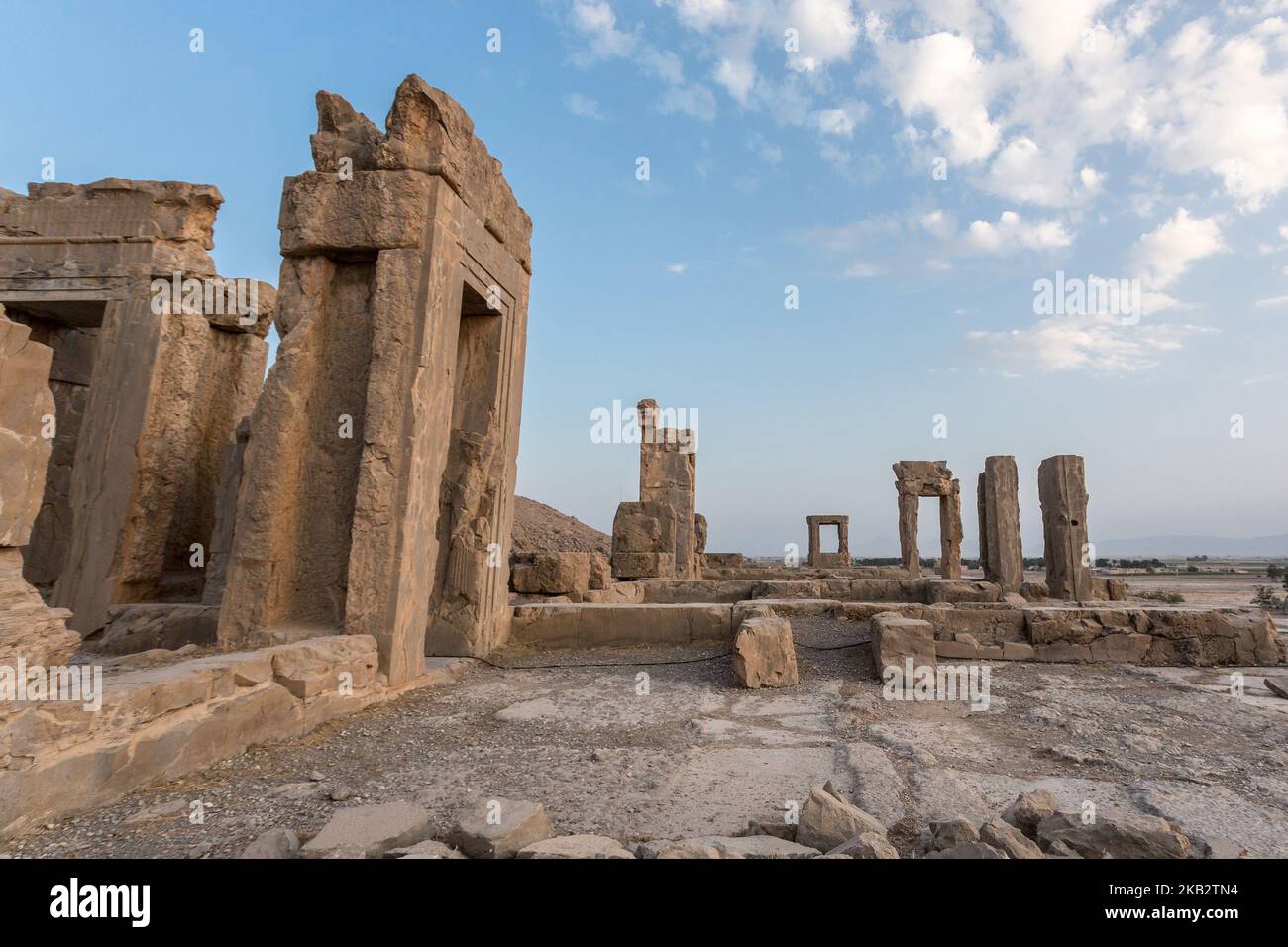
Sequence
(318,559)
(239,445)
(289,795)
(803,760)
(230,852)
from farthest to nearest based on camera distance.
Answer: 1. (239,445)
2. (318,559)
3. (803,760)
4. (289,795)
5. (230,852)

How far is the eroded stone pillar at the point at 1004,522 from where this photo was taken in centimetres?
1486

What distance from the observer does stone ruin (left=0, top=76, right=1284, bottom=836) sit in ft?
9.39

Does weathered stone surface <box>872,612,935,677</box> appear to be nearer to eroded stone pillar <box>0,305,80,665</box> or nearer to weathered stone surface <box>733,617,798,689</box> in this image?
weathered stone surface <box>733,617,798,689</box>

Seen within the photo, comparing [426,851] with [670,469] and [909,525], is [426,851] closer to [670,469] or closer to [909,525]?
[670,469]

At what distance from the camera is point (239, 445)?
22.3 ft

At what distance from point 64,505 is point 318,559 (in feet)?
17.2

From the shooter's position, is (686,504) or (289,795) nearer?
(289,795)

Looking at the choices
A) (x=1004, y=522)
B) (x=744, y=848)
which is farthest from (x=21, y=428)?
(x=1004, y=522)

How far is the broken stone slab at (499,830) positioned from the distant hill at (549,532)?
17.3 metres
